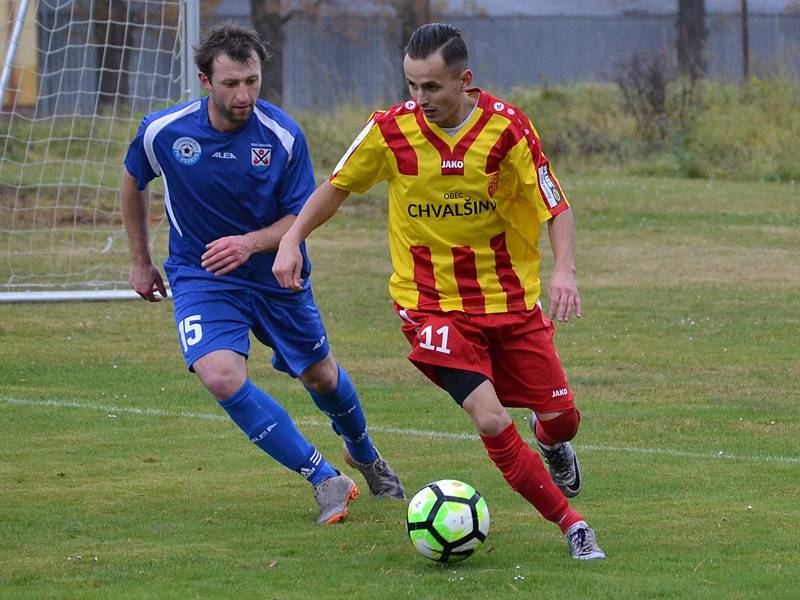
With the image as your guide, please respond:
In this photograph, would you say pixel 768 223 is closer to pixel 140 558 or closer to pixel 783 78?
pixel 783 78

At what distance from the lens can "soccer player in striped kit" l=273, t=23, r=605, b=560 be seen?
537 centimetres

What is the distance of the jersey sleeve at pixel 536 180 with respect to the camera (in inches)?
213

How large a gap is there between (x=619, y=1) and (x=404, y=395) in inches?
1136

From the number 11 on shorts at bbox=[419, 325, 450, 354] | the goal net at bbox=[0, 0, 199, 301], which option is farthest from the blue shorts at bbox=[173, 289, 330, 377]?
the goal net at bbox=[0, 0, 199, 301]

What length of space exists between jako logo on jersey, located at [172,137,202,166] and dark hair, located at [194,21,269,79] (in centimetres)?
30

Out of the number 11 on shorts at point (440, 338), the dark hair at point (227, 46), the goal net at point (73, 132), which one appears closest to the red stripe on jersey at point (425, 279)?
the number 11 on shorts at point (440, 338)

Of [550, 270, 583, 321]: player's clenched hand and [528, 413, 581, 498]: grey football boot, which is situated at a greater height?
[550, 270, 583, 321]: player's clenched hand

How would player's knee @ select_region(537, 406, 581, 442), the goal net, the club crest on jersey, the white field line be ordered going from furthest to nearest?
1. the goal net
2. the white field line
3. the club crest on jersey
4. player's knee @ select_region(537, 406, 581, 442)

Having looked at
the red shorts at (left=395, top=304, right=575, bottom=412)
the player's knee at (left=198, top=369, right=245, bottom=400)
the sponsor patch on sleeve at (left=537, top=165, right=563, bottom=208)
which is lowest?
the player's knee at (left=198, top=369, right=245, bottom=400)

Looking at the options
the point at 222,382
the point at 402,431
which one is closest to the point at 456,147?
the point at 222,382

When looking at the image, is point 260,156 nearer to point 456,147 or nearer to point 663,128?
point 456,147

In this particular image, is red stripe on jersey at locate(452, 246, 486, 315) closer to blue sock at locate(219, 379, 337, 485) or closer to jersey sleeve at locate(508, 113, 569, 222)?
jersey sleeve at locate(508, 113, 569, 222)

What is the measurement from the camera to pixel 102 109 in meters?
15.6

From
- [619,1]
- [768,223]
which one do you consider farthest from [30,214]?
[619,1]
